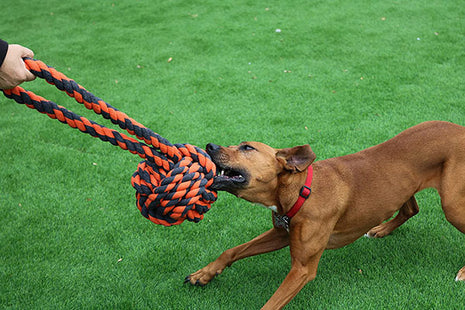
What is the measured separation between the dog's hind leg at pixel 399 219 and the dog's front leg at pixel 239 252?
998 mm

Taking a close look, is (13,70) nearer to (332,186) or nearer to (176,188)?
(176,188)

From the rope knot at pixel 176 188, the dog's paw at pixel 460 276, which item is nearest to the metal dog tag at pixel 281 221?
the rope knot at pixel 176 188

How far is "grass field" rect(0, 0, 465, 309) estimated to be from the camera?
3.39m

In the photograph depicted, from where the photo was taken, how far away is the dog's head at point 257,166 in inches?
114

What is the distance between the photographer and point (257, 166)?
2938mm

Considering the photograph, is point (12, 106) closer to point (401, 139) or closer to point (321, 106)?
point (321, 106)

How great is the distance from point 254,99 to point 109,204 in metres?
2.61

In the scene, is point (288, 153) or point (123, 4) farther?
point (123, 4)

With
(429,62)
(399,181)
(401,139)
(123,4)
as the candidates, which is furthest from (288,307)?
(123,4)

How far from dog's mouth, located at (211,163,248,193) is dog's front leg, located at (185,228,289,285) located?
69 centimetres

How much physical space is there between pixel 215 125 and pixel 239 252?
7.58 feet

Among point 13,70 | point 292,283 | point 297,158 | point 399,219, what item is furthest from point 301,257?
point 13,70

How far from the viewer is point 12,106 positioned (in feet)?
20.0

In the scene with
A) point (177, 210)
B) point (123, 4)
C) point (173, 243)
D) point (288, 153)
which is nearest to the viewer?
point (177, 210)
